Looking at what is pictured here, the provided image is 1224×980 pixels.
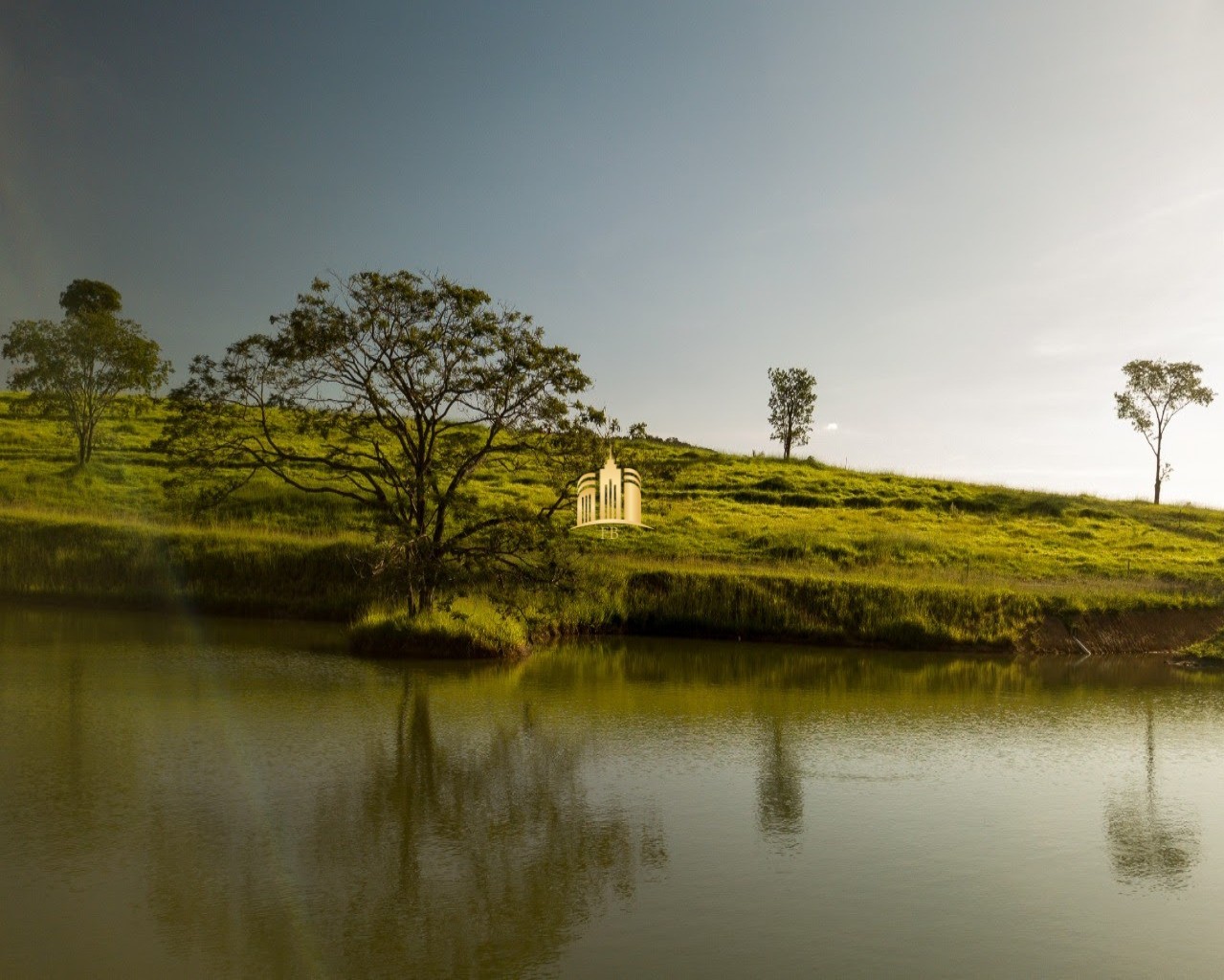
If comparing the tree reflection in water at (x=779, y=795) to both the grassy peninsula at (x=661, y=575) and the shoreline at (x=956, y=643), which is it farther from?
the shoreline at (x=956, y=643)

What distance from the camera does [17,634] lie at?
749 inches

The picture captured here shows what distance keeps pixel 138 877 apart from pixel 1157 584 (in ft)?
90.1

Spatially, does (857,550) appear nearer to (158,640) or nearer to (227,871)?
(158,640)

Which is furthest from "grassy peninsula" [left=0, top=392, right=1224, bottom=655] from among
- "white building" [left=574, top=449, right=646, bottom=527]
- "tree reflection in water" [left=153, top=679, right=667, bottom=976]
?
"tree reflection in water" [left=153, top=679, right=667, bottom=976]

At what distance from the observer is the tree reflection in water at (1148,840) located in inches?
348

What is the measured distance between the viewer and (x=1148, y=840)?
32.2 feet

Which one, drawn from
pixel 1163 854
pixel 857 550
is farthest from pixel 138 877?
pixel 857 550

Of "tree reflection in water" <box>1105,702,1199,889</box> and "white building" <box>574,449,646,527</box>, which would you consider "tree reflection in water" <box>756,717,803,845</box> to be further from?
"white building" <box>574,449,646,527</box>

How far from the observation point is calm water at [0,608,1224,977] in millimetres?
6887

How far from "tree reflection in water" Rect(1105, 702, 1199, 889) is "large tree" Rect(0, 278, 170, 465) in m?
36.0

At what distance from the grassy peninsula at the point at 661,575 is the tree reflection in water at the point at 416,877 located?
9.33 meters

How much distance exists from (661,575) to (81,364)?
25.6 m

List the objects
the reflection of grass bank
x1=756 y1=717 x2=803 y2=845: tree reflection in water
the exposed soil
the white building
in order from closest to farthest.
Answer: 1. x1=756 y1=717 x2=803 y2=845: tree reflection in water
2. the reflection of grass bank
3. the exposed soil
4. the white building

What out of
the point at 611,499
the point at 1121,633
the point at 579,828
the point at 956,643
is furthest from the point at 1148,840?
the point at 611,499
